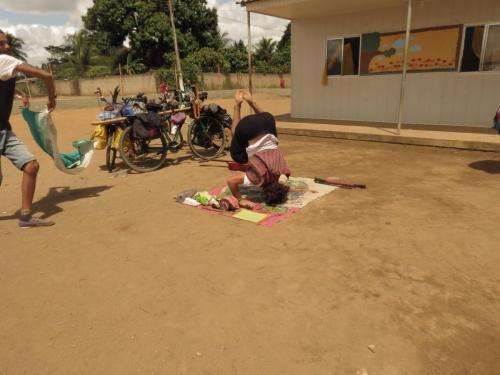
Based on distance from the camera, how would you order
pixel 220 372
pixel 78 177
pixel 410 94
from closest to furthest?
pixel 220 372 < pixel 78 177 < pixel 410 94

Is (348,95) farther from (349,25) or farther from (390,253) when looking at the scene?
(390,253)

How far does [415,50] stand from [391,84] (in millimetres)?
864

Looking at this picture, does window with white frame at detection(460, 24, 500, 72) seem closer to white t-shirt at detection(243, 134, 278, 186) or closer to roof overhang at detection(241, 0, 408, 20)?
roof overhang at detection(241, 0, 408, 20)

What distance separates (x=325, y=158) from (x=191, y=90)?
2.92 meters

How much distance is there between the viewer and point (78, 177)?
610 cm

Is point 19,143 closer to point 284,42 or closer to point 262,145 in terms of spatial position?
point 262,145

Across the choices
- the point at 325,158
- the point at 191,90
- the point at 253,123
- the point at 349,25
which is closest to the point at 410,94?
the point at 349,25

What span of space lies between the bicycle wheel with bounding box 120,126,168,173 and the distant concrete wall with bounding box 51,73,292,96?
70.4 feet

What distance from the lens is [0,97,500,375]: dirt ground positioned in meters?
2.03

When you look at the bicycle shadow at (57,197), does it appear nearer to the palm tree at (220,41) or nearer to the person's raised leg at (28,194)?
the person's raised leg at (28,194)

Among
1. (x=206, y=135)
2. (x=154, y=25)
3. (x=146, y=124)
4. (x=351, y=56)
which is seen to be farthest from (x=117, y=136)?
(x=154, y=25)

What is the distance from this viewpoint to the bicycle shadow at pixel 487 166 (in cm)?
540

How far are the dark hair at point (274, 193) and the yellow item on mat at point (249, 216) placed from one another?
264 millimetres

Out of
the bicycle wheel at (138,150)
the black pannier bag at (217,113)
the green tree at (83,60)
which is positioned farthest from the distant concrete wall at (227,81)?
the bicycle wheel at (138,150)
